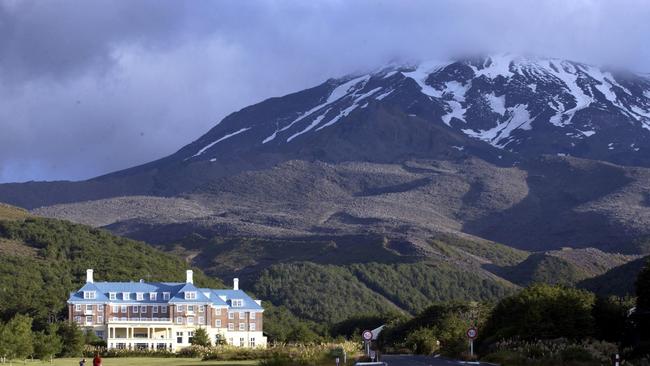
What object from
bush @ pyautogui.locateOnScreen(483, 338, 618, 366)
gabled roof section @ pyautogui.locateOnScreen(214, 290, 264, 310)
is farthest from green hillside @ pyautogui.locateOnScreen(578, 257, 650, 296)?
bush @ pyautogui.locateOnScreen(483, 338, 618, 366)

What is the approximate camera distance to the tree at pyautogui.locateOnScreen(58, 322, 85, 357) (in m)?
73.9

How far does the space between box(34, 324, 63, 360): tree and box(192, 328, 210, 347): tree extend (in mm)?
18172

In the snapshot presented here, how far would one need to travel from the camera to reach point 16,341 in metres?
59.4

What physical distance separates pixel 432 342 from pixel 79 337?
21.9 m

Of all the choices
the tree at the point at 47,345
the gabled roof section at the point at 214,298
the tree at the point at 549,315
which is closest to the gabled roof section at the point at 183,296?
the gabled roof section at the point at 214,298

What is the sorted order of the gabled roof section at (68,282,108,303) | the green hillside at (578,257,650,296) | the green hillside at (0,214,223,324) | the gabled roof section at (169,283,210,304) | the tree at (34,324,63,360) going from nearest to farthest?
the tree at (34,324,63,360) → the gabled roof section at (68,282,108,303) → the gabled roof section at (169,283,210,304) → the green hillside at (0,214,223,324) → the green hillside at (578,257,650,296)

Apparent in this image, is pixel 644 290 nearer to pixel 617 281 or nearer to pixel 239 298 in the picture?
pixel 239 298

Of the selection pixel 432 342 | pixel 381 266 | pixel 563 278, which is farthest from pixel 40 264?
pixel 563 278

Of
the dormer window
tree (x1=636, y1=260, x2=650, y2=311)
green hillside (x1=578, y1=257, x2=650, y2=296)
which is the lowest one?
tree (x1=636, y1=260, x2=650, y2=311)

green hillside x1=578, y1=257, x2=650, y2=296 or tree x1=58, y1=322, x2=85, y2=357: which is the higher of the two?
green hillside x1=578, y1=257, x2=650, y2=296

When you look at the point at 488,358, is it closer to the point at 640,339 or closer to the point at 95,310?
the point at 640,339

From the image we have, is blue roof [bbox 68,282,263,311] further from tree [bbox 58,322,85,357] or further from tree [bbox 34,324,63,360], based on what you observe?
tree [bbox 34,324,63,360]

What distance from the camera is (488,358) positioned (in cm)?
5122

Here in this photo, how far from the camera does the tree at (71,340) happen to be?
7388 centimetres
